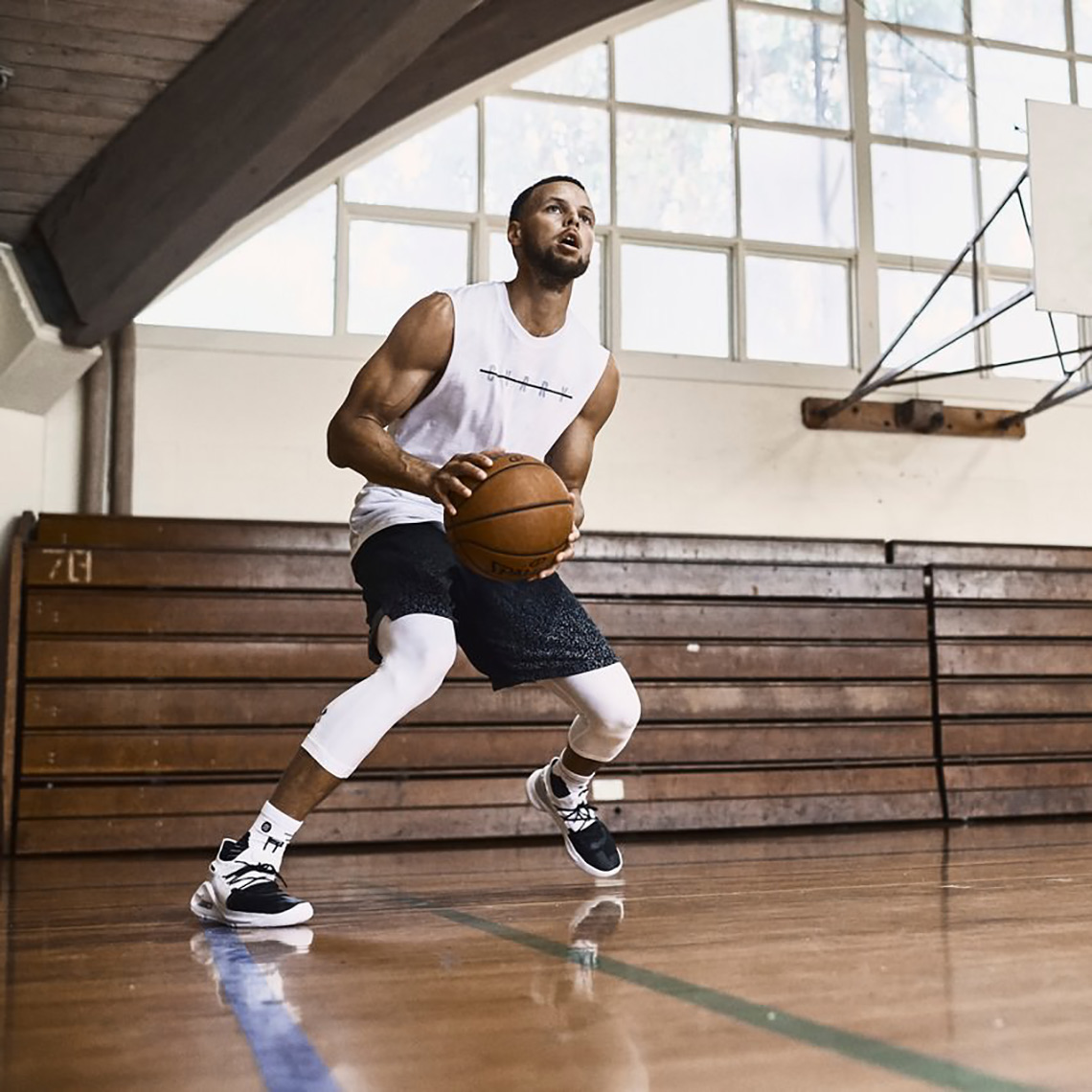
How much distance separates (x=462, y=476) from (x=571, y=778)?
37.0 inches

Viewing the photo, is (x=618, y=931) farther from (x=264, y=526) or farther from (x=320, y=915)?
(x=264, y=526)

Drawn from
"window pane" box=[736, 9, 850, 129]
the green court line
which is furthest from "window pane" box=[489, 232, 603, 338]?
the green court line

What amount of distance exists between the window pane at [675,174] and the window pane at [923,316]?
92cm

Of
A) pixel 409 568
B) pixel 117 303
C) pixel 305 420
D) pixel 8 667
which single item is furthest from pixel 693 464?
pixel 409 568

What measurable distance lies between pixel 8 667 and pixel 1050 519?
497cm

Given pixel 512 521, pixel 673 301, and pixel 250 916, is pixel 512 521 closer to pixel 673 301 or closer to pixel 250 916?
pixel 250 916

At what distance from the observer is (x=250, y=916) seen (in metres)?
2.42

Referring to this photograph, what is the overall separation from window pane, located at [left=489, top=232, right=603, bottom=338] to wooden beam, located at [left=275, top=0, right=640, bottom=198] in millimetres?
725

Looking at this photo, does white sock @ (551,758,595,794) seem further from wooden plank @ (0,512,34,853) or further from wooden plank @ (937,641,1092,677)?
wooden plank @ (937,641,1092,677)

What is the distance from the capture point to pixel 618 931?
2.28 metres

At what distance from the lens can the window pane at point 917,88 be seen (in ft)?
23.3

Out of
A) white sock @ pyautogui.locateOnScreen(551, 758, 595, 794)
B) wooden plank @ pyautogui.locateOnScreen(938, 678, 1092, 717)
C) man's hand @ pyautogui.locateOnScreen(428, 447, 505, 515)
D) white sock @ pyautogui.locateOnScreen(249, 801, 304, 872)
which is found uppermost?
man's hand @ pyautogui.locateOnScreen(428, 447, 505, 515)

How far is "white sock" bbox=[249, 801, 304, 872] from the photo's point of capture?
2.51 m

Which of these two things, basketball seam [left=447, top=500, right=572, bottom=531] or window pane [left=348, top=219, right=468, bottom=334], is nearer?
basketball seam [left=447, top=500, right=572, bottom=531]
